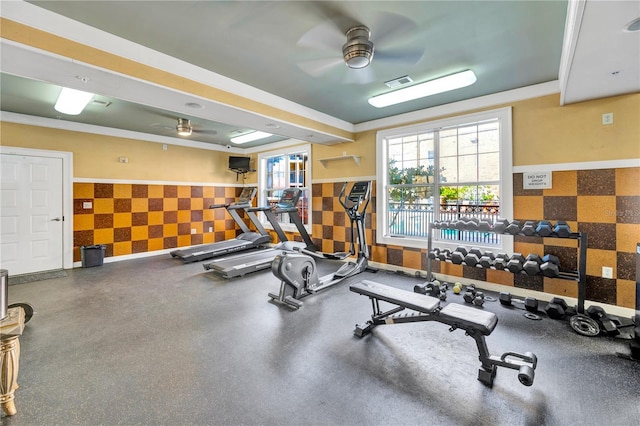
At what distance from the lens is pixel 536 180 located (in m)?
3.40

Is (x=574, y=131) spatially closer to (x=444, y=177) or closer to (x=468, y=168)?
(x=468, y=168)

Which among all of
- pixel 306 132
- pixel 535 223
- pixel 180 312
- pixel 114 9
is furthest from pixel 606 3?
pixel 180 312

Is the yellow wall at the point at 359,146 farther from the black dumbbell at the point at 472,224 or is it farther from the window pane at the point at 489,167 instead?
the black dumbbell at the point at 472,224

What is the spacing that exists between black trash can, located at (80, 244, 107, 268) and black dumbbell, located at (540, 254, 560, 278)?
6901mm

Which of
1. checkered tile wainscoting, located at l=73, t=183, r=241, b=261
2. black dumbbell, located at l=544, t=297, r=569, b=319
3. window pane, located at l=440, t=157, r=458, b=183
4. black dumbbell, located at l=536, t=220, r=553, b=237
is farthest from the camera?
checkered tile wainscoting, located at l=73, t=183, r=241, b=261

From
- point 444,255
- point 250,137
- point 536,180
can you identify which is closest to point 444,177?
point 536,180

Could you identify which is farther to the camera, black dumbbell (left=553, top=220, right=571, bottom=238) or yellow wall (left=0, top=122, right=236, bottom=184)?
yellow wall (left=0, top=122, right=236, bottom=184)

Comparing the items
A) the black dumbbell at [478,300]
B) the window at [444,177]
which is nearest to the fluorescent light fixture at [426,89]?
the window at [444,177]

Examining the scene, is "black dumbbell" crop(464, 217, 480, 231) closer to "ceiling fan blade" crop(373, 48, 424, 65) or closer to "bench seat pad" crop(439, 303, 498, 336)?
"bench seat pad" crop(439, 303, 498, 336)

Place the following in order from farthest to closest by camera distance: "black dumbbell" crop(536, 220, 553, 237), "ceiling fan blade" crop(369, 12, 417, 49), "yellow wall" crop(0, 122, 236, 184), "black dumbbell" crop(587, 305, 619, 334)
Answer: "yellow wall" crop(0, 122, 236, 184) < "black dumbbell" crop(536, 220, 553, 237) < "black dumbbell" crop(587, 305, 619, 334) < "ceiling fan blade" crop(369, 12, 417, 49)

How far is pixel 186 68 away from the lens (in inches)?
112

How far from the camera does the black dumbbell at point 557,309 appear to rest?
2838mm

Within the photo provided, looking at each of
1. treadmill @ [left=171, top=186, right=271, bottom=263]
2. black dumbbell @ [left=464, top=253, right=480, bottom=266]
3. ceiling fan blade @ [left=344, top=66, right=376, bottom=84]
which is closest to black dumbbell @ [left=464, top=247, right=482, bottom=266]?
black dumbbell @ [left=464, top=253, right=480, bottom=266]

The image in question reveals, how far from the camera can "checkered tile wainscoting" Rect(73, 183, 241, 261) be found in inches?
205
